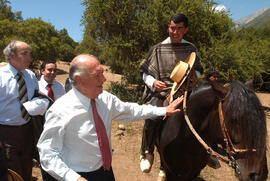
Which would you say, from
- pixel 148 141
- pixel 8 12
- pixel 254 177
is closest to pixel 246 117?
pixel 254 177

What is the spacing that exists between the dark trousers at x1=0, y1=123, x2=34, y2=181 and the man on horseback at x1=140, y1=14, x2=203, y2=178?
1.68m

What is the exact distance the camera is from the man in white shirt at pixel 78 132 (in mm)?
1540

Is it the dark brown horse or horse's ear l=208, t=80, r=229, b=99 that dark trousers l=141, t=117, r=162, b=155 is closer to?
the dark brown horse

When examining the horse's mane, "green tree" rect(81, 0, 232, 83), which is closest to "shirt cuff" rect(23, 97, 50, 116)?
the horse's mane

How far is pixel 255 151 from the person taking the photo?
161 cm

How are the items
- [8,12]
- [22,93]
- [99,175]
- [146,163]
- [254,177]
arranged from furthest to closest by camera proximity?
1. [8,12]
2. [146,163]
3. [22,93]
4. [99,175]
5. [254,177]

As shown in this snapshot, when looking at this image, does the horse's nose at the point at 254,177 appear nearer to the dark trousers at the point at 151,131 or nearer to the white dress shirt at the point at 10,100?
the dark trousers at the point at 151,131

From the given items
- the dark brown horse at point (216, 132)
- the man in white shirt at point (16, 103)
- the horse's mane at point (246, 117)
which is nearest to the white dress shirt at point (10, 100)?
the man in white shirt at point (16, 103)

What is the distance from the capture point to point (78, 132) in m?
1.65

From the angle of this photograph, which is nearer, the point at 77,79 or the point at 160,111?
the point at 77,79

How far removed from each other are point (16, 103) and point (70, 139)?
141 centimetres

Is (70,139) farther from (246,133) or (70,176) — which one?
(246,133)

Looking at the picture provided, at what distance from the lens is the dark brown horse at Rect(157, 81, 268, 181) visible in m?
1.63

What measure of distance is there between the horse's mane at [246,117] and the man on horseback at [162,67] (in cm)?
108
